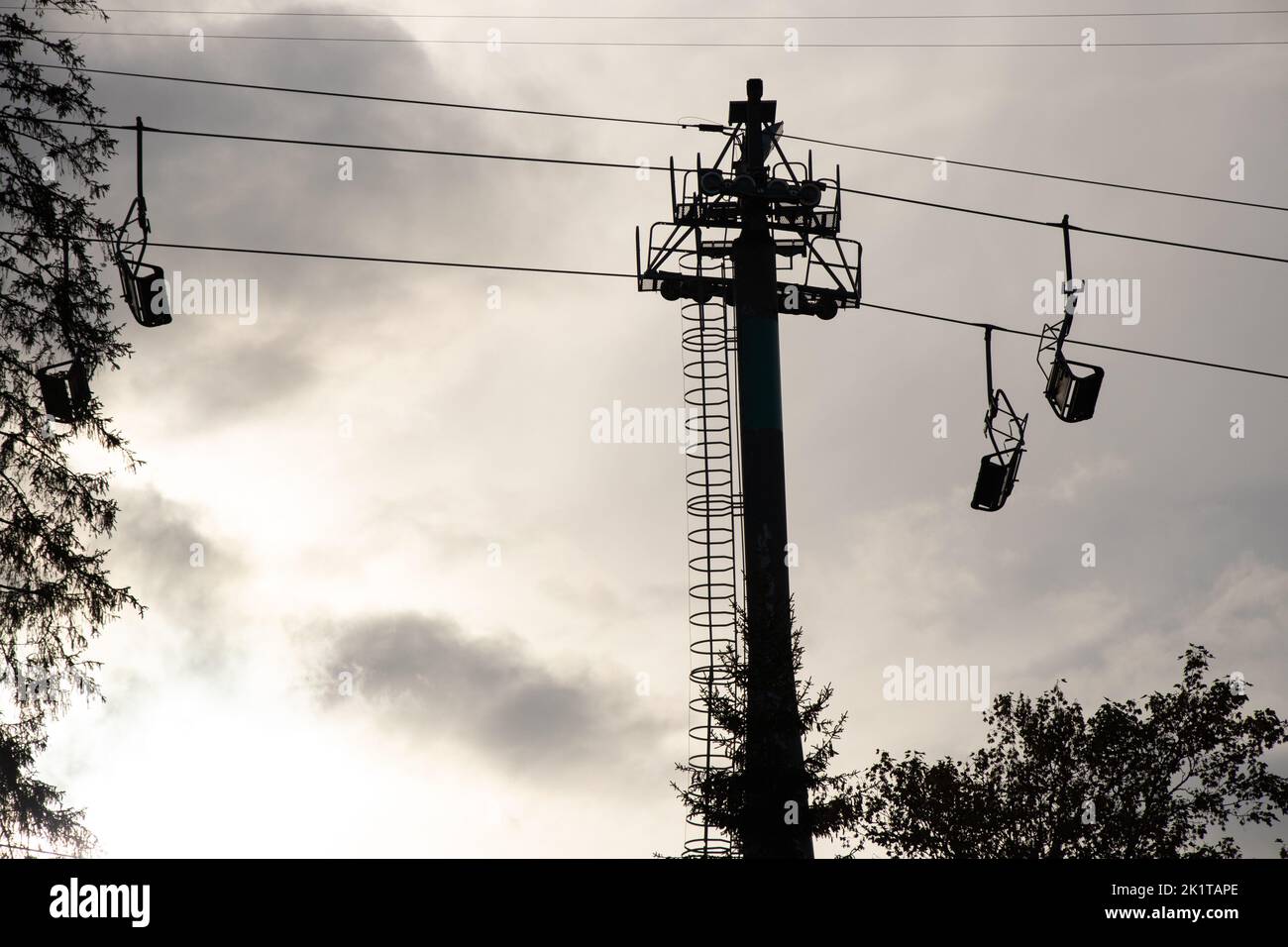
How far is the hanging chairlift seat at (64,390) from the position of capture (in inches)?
671

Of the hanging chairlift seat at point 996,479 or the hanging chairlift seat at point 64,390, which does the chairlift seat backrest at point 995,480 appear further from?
the hanging chairlift seat at point 64,390

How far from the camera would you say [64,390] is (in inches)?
675

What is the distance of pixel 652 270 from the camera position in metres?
32.4

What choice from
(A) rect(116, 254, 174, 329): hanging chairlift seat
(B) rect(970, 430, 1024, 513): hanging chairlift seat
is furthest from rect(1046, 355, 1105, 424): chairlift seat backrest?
(A) rect(116, 254, 174, 329): hanging chairlift seat

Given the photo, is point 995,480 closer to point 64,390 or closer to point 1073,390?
point 1073,390

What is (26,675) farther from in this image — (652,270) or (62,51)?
(652,270)

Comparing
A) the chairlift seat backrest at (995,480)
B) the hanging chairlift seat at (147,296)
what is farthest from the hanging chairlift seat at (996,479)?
the hanging chairlift seat at (147,296)

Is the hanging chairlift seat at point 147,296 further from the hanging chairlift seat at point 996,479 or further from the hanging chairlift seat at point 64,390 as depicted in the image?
the hanging chairlift seat at point 996,479

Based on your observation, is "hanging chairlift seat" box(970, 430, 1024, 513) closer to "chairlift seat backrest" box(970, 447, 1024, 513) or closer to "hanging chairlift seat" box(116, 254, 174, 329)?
"chairlift seat backrest" box(970, 447, 1024, 513)

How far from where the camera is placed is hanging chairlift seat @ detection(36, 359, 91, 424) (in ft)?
55.9

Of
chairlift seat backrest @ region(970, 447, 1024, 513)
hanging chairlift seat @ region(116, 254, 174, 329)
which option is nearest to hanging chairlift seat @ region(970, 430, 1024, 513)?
chairlift seat backrest @ region(970, 447, 1024, 513)
